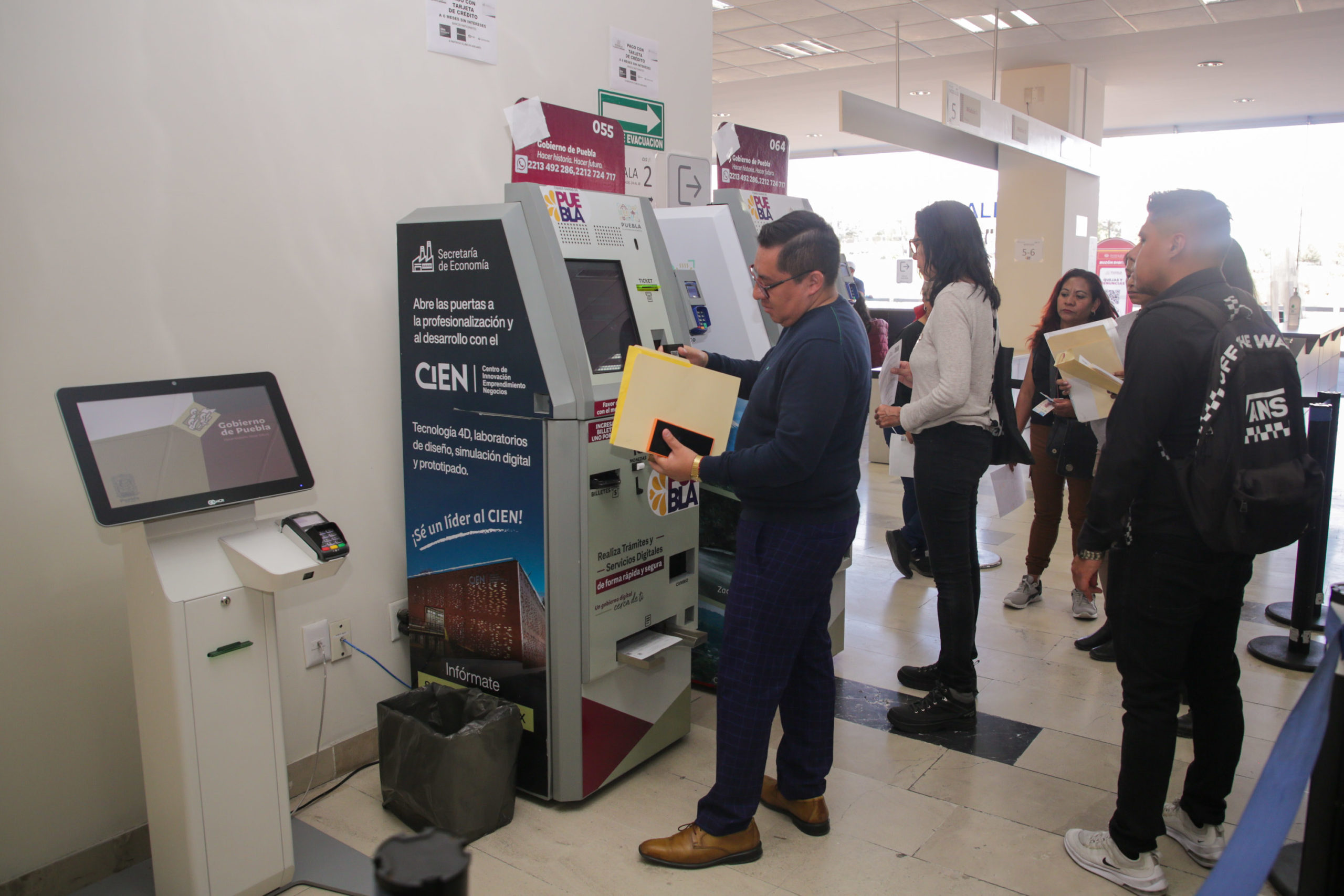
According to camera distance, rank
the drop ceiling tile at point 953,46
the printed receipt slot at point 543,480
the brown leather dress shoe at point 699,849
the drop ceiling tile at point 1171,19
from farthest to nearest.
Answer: the drop ceiling tile at point 953,46, the drop ceiling tile at point 1171,19, the printed receipt slot at point 543,480, the brown leather dress shoe at point 699,849

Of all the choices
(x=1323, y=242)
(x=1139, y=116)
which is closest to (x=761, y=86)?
(x=1139, y=116)

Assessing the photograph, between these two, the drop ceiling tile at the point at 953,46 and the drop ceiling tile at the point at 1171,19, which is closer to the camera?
the drop ceiling tile at the point at 1171,19

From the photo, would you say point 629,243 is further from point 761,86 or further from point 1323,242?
point 1323,242

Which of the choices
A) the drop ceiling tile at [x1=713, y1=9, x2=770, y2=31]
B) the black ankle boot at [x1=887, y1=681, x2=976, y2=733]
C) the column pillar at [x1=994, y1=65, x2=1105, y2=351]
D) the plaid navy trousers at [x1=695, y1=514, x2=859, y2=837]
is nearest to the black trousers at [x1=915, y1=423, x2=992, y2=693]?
the black ankle boot at [x1=887, y1=681, x2=976, y2=733]

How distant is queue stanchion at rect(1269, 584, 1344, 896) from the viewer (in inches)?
62.2

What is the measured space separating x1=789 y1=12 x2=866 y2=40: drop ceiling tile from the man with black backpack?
18.0ft

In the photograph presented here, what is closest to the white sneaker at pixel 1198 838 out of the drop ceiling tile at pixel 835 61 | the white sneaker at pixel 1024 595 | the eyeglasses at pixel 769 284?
the eyeglasses at pixel 769 284

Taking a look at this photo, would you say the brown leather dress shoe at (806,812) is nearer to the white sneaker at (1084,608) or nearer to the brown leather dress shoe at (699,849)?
the brown leather dress shoe at (699,849)

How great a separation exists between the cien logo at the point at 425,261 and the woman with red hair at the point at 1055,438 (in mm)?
2495

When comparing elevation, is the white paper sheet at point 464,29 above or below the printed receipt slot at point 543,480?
above

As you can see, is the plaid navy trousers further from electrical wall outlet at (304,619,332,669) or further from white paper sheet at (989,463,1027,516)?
white paper sheet at (989,463,1027,516)

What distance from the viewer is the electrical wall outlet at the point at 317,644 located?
254 cm

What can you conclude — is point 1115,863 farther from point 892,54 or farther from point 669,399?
point 892,54

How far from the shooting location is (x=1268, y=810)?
124 centimetres
